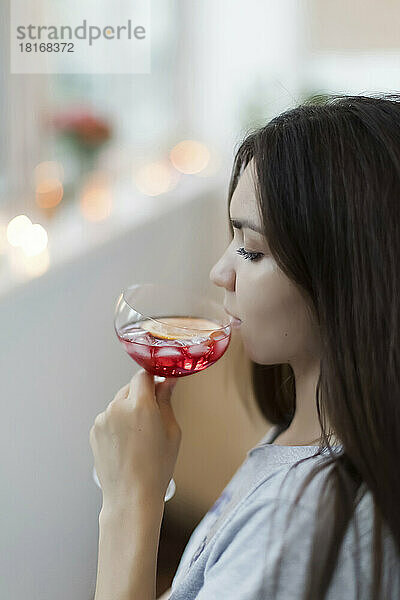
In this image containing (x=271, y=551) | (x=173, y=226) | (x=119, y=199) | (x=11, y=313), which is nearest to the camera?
(x=271, y=551)

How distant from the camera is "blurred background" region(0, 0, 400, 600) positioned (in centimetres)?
137

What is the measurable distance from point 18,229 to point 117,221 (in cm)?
37

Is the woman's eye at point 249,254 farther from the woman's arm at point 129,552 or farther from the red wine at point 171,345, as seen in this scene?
the woman's arm at point 129,552

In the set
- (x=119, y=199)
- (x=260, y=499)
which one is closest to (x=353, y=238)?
(x=260, y=499)

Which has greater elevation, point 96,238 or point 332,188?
point 332,188

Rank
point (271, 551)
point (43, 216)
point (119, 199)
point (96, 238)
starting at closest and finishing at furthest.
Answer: point (271, 551)
point (43, 216)
point (96, 238)
point (119, 199)

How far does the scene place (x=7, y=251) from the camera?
4.39 ft

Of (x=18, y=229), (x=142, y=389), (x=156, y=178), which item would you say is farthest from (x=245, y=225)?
(x=156, y=178)

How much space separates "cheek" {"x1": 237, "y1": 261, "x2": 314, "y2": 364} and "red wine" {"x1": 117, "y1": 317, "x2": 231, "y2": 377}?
66mm

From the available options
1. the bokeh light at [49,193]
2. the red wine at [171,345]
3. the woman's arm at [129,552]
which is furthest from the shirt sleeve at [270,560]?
the bokeh light at [49,193]

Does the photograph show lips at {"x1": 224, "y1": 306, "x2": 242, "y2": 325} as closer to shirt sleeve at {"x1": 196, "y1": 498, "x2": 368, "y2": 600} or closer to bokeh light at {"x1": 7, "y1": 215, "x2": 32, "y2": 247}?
shirt sleeve at {"x1": 196, "y1": 498, "x2": 368, "y2": 600}

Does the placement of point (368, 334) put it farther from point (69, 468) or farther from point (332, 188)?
point (69, 468)

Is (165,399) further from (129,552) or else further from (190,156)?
(190,156)

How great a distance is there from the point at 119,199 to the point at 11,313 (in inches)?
24.1
